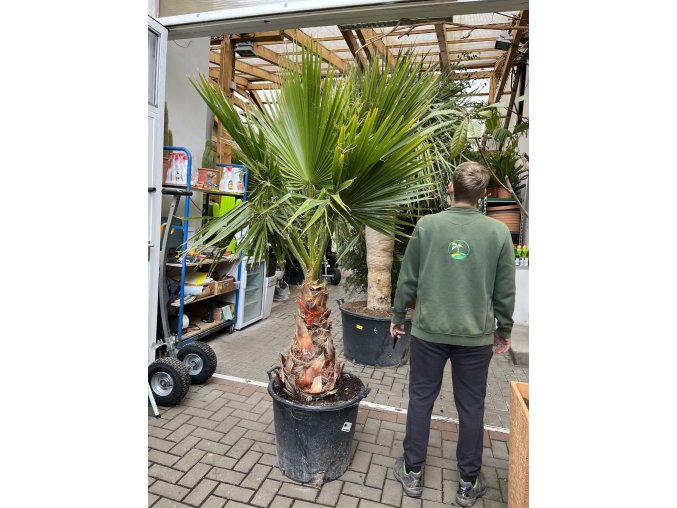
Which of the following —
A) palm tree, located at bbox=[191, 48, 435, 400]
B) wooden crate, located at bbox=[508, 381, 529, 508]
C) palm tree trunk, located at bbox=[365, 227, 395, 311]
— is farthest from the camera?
palm tree trunk, located at bbox=[365, 227, 395, 311]

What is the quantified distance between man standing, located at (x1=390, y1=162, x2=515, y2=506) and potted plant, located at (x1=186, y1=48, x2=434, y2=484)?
0.27 meters

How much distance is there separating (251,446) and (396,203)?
1884 millimetres

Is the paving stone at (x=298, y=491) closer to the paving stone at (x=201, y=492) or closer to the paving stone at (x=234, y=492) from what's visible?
the paving stone at (x=234, y=492)

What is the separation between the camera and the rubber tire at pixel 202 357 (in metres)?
3.49

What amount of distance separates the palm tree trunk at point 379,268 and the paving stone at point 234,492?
2592mm

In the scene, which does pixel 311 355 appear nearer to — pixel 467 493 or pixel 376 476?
pixel 376 476

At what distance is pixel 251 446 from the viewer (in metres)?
2.68

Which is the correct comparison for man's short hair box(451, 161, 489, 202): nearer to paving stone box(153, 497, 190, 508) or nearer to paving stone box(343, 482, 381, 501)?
paving stone box(343, 482, 381, 501)

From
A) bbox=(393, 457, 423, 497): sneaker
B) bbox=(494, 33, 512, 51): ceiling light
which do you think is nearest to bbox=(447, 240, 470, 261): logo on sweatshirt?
bbox=(393, 457, 423, 497): sneaker

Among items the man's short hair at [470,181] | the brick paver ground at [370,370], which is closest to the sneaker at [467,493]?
the brick paver ground at [370,370]

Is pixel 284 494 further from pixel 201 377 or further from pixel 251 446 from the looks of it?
pixel 201 377

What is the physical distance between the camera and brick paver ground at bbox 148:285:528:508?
2195mm

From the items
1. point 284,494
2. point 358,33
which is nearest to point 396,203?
point 284,494

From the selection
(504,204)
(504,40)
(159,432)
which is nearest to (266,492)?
(159,432)
